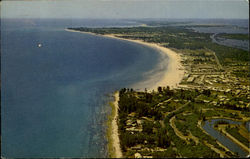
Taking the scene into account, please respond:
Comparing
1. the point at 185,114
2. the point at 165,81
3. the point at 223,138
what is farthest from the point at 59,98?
the point at 223,138

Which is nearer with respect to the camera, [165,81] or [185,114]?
[185,114]

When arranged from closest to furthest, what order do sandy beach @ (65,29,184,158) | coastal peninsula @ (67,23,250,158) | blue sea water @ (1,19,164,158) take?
coastal peninsula @ (67,23,250,158) < blue sea water @ (1,19,164,158) < sandy beach @ (65,29,184,158)

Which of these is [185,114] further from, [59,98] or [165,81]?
[59,98]

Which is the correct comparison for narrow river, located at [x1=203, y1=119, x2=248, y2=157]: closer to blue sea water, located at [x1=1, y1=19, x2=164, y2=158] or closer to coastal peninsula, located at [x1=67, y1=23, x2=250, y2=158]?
coastal peninsula, located at [x1=67, y1=23, x2=250, y2=158]

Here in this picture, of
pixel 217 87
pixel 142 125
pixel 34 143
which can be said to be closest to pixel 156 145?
pixel 142 125

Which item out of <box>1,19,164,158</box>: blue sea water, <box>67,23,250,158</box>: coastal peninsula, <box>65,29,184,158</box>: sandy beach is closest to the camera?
<box>67,23,250,158</box>: coastal peninsula

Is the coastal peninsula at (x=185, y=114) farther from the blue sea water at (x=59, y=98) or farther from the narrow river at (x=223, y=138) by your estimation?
the blue sea water at (x=59, y=98)

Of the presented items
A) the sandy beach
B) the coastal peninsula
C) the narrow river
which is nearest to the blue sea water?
the sandy beach

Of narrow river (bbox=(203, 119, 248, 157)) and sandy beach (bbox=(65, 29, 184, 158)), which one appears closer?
narrow river (bbox=(203, 119, 248, 157))

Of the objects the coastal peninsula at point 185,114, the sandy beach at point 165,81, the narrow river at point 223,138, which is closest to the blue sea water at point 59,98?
the sandy beach at point 165,81
